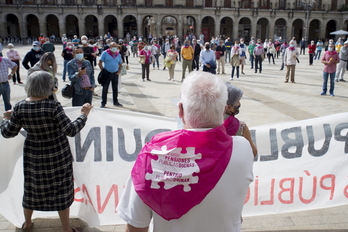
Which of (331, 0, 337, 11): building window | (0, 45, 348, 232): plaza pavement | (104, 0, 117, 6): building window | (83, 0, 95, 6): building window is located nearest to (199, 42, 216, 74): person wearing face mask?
(0, 45, 348, 232): plaza pavement

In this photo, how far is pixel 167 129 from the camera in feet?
11.7

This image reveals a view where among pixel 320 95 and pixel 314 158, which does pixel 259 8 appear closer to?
pixel 320 95

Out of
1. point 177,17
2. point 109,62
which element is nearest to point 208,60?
point 109,62

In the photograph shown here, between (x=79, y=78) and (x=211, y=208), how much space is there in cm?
590

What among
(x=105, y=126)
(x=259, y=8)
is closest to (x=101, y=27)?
(x=259, y=8)

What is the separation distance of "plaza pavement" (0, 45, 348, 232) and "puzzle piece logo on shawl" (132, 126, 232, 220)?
552 mm

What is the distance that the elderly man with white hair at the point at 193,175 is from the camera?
1.57 meters

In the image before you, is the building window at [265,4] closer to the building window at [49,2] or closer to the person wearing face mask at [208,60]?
the building window at [49,2]

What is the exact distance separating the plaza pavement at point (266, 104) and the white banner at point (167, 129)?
144mm

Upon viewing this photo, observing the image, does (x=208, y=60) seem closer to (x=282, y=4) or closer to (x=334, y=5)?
(x=282, y=4)

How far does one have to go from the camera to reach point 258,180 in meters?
3.53

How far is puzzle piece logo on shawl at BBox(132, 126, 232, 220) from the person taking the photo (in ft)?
5.14

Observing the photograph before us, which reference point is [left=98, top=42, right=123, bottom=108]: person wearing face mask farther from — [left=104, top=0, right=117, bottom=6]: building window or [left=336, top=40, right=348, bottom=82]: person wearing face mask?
[left=104, top=0, right=117, bottom=6]: building window

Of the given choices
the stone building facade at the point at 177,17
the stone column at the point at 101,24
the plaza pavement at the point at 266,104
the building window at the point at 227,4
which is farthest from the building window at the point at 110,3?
the plaza pavement at the point at 266,104
